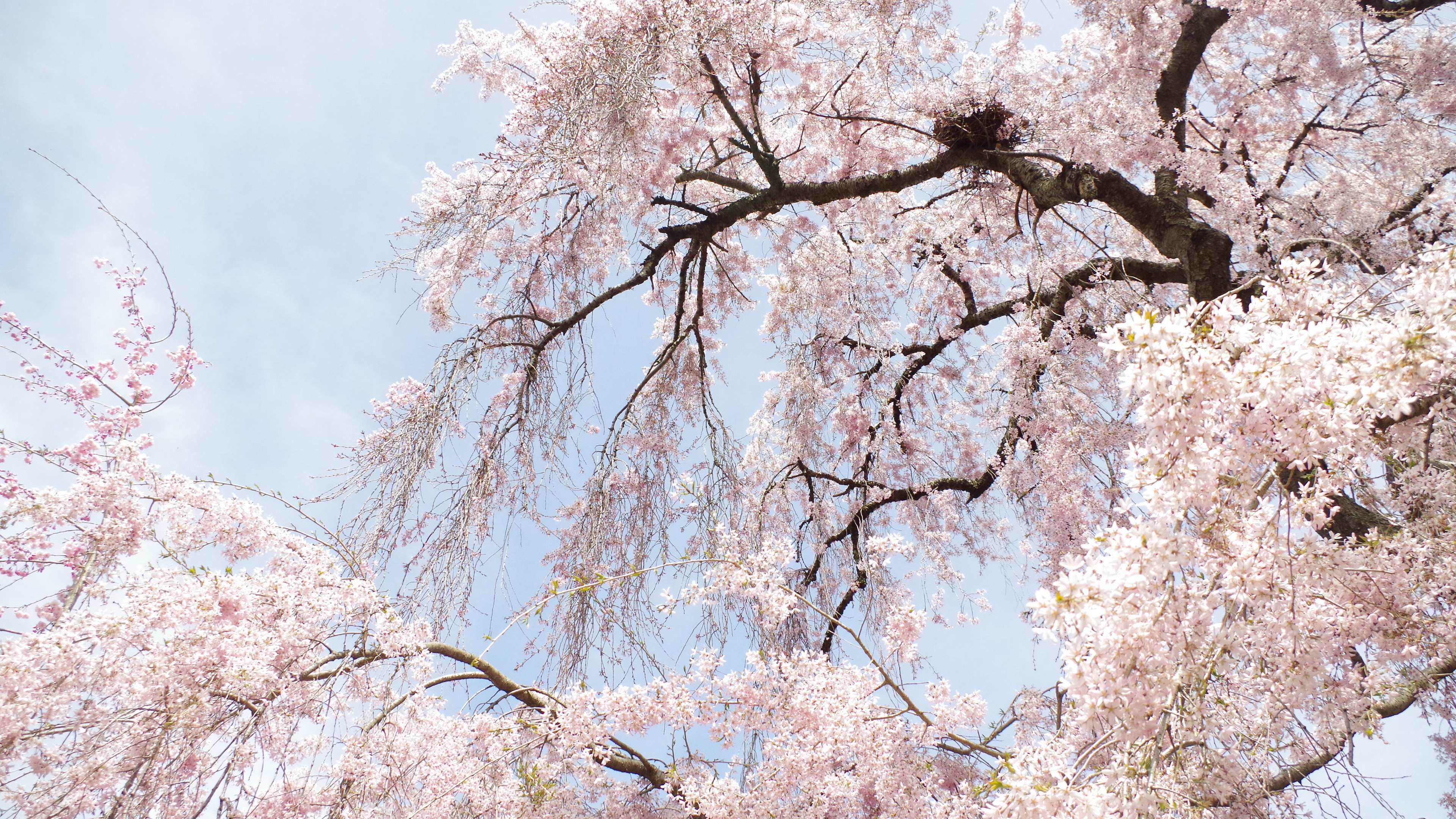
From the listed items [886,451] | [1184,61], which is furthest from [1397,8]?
[886,451]

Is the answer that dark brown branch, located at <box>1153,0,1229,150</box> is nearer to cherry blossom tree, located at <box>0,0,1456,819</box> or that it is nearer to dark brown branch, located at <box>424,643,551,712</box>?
cherry blossom tree, located at <box>0,0,1456,819</box>

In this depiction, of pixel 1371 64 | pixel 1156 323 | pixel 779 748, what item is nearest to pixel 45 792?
pixel 779 748

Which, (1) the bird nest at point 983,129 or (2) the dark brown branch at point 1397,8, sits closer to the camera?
(2) the dark brown branch at point 1397,8

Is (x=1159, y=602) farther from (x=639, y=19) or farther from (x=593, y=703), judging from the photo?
(x=639, y=19)

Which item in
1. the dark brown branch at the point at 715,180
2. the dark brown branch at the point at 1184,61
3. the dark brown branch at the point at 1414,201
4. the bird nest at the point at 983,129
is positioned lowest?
the dark brown branch at the point at 1184,61

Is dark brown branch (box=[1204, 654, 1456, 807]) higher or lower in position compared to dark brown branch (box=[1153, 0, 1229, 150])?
lower

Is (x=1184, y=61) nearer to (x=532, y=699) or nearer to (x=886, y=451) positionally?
(x=886, y=451)

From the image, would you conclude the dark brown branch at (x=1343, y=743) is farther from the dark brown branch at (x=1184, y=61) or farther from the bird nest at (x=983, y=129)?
the bird nest at (x=983, y=129)

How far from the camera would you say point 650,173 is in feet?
15.5

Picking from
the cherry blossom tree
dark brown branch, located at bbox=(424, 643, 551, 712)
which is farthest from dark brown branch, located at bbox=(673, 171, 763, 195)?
dark brown branch, located at bbox=(424, 643, 551, 712)

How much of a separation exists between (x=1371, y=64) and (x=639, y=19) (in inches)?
139

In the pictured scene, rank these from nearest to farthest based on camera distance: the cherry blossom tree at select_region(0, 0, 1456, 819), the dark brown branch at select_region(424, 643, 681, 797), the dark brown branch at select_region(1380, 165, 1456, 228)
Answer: the cherry blossom tree at select_region(0, 0, 1456, 819) → the dark brown branch at select_region(424, 643, 681, 797) → the dark brown branch at select_region(1380, 165, 1456, 228)

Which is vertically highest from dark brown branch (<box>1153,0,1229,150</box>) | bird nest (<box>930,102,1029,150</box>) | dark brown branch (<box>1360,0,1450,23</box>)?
bird nest (<box>930,102,1029,150</box>)

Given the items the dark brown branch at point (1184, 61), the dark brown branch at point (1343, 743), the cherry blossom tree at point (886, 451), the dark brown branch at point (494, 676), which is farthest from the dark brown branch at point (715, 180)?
the dark brown branch at point (1343, 743)
